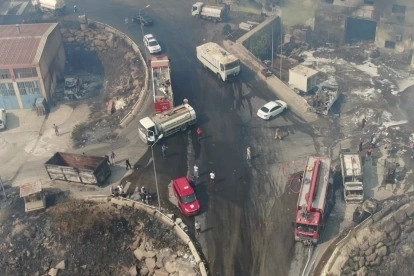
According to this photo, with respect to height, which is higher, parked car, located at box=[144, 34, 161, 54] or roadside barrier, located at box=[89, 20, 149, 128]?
parked car, located at box=[144, 34, 161, 54]

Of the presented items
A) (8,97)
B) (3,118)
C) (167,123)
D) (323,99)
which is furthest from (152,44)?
(323,99)

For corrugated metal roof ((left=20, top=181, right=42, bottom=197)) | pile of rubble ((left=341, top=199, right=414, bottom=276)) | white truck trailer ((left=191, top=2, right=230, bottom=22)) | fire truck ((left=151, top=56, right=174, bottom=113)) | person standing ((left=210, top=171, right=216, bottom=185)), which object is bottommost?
pile of rubble ((left=341, top=199, right=414, bottom=276))

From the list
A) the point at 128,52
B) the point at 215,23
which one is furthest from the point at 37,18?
the point at 215,23

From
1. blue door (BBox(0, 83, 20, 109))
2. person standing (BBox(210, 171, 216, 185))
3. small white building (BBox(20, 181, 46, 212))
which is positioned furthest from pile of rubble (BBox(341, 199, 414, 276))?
blue door (BBox(0, 83, 20, 109))

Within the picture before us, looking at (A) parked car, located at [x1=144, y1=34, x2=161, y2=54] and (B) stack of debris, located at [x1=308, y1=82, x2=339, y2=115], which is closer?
(B) stack of debris, located at [x1=308, y1=82, x2=339, y2=115]

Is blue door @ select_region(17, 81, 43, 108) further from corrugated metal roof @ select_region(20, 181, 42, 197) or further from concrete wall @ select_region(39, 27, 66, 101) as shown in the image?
corrugated metal roof @ select_region(20, 181, 42, 197)

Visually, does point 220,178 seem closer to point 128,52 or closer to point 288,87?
point 288,87
